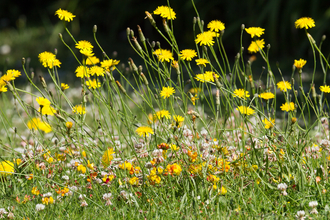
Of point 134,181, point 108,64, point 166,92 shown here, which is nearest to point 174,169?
point 134,181

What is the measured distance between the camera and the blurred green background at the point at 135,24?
4900 millimetres

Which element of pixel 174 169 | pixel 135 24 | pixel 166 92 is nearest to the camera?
pixel 174 169

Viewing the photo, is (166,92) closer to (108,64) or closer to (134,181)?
(108,64)

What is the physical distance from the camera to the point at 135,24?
21.4 ft

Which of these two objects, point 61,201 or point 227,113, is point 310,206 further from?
point 61,201

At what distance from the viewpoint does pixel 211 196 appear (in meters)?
1.43

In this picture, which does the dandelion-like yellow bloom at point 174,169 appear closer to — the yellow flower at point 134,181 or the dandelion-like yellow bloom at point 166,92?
the yellow flower at point 134,181

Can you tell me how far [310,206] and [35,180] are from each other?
111 cm

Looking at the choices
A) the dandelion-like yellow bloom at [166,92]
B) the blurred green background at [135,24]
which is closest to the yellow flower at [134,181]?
the dandelion-like yellow bloom at [166,92]

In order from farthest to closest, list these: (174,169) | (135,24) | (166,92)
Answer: (135,24) → (166,92) → (174,169)

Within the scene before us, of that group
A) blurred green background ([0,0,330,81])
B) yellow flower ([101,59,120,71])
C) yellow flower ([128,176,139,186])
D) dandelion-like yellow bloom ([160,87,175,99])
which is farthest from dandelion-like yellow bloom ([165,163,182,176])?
blurred green background ([0,0,330,81])

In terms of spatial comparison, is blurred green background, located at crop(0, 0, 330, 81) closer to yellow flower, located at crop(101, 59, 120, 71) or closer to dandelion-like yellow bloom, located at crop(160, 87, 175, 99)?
dandelion-like yellow bloom, located at crop(160, 87, 175, 99)

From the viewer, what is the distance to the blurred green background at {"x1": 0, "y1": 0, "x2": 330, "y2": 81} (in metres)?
4.90

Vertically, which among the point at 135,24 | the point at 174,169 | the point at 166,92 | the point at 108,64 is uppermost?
the point at 135,24
